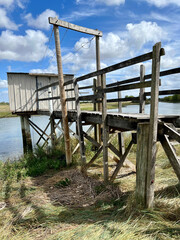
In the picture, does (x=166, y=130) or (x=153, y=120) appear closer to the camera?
(x=153, y=120)

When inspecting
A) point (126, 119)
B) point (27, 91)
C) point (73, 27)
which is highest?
point (73, 27)

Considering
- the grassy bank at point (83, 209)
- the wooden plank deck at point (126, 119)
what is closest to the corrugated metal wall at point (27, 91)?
the wooden plank deck at point (126, 119)

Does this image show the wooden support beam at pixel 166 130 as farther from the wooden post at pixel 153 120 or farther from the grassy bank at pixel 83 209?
the grassy bank at pixel 83 209

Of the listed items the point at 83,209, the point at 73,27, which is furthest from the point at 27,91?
the point at 83,209

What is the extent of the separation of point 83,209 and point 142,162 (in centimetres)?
177

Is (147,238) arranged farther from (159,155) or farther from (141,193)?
(159,155)

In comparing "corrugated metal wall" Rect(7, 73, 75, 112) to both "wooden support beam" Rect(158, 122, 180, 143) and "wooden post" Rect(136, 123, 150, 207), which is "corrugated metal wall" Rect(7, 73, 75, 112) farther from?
"wooden support beam" Rect(158, 122, 180, 143)

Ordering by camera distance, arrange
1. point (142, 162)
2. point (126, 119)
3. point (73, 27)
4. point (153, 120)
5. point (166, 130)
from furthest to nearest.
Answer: point (73, 27)
point (126, 119)
point (142, 162)
point (166, 130)
point (153, 120)

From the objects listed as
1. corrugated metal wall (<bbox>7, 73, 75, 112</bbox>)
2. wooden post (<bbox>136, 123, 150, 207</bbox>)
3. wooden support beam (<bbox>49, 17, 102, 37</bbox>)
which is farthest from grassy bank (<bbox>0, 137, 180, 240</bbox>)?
wooden support beam (<bbox>49, 17, 102, 37</bbox>)

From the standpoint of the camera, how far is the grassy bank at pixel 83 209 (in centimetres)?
265

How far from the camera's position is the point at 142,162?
303 centimetres

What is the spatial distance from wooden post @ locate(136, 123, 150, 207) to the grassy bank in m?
0.21

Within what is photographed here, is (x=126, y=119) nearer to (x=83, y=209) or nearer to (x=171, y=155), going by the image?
(x=171, y=155)

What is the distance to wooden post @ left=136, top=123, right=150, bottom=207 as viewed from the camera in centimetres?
294
